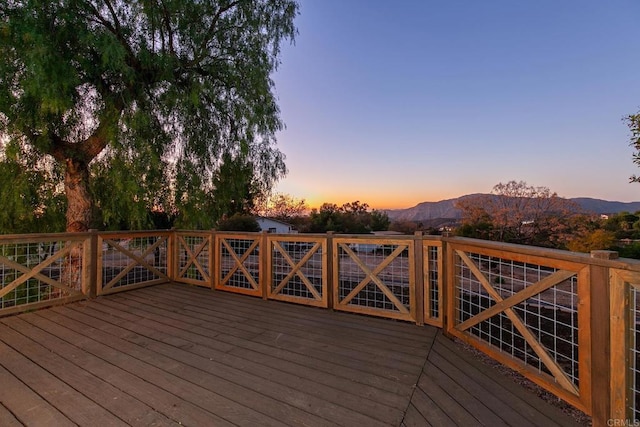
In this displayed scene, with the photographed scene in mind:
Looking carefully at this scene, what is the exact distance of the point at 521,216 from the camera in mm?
13977

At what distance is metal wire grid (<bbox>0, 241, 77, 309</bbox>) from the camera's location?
3720 mm

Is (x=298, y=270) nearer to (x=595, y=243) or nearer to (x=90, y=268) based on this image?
(x=90, y=268)

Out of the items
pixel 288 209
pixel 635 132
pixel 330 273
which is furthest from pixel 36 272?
pixel 288 209

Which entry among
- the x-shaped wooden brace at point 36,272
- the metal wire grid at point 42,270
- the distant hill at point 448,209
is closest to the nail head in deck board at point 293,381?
the x-shaped wooden brace at point 36,272

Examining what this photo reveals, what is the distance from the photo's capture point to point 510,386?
6.40 feet

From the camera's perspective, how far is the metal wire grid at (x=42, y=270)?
372 cm

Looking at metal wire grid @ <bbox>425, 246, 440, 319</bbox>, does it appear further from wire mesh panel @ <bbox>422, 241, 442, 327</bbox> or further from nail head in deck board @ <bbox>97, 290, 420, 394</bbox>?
nail head in deck board @ <bbox>97, 290, 420, 394</bbox>

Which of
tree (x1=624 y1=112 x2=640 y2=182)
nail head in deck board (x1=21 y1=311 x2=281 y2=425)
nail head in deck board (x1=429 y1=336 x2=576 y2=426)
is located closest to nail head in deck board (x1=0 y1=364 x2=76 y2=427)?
nail head in deck board (x1=21 y1=311 x2=281 y2=425)

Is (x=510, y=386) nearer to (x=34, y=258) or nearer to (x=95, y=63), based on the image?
(x=34, y=258)

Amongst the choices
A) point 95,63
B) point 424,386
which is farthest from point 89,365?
point 95,63

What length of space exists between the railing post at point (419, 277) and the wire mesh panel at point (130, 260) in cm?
439

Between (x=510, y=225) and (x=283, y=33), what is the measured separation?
13931 millimetres

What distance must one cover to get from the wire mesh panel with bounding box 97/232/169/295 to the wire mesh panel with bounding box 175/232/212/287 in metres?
0.29

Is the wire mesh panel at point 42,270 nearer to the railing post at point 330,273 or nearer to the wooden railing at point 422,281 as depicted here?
the wooden railing at point 422,281
